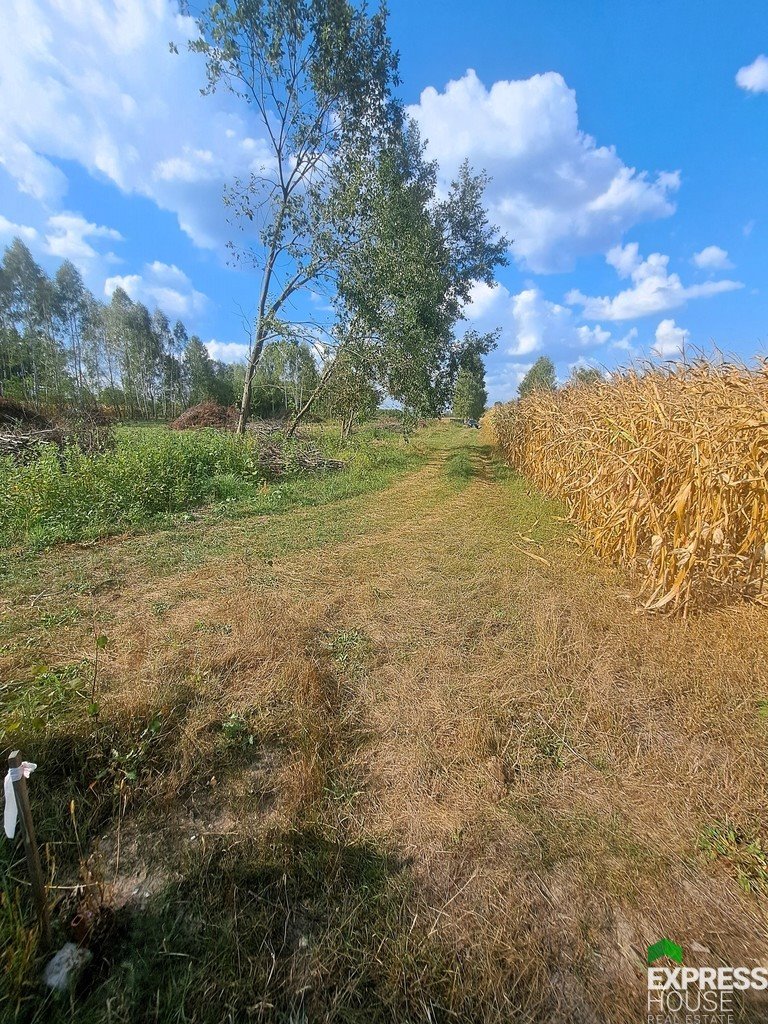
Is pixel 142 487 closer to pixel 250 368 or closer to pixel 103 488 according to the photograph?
pixel 103 488

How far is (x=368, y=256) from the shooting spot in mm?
10422

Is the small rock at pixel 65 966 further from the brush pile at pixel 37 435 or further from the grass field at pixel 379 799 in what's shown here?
the brush pile at pixel 37 435

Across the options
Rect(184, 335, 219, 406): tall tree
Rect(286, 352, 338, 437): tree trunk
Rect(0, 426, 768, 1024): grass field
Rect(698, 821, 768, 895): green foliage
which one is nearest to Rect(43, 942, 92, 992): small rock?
Rect(0, 426, 768, 1024): grass field

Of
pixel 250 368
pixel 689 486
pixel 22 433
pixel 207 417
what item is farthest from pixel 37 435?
pixel 207 417

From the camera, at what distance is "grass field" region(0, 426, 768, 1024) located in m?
1.31

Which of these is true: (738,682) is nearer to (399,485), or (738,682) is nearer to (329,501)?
(329,501)

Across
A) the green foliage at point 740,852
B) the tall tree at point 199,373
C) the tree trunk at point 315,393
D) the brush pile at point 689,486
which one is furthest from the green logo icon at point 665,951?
the tall tree at point 199,373

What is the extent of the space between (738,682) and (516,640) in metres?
1.42

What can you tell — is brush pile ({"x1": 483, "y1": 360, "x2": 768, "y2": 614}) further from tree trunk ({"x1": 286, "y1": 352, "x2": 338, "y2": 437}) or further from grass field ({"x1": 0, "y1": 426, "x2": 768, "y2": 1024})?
tree trunk ({"x1": 286, "y1": 352, "x2": 338, "y2": 437})

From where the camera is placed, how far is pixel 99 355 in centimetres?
A: 3397

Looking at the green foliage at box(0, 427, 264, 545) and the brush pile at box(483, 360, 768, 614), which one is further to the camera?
the green foliage at box(0, 427, 264, 545)

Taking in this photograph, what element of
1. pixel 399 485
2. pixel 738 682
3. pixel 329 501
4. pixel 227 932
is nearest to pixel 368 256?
pixel 399 485

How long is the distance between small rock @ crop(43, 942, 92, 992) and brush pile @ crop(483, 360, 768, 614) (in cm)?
399

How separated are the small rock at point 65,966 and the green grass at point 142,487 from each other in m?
4.79
